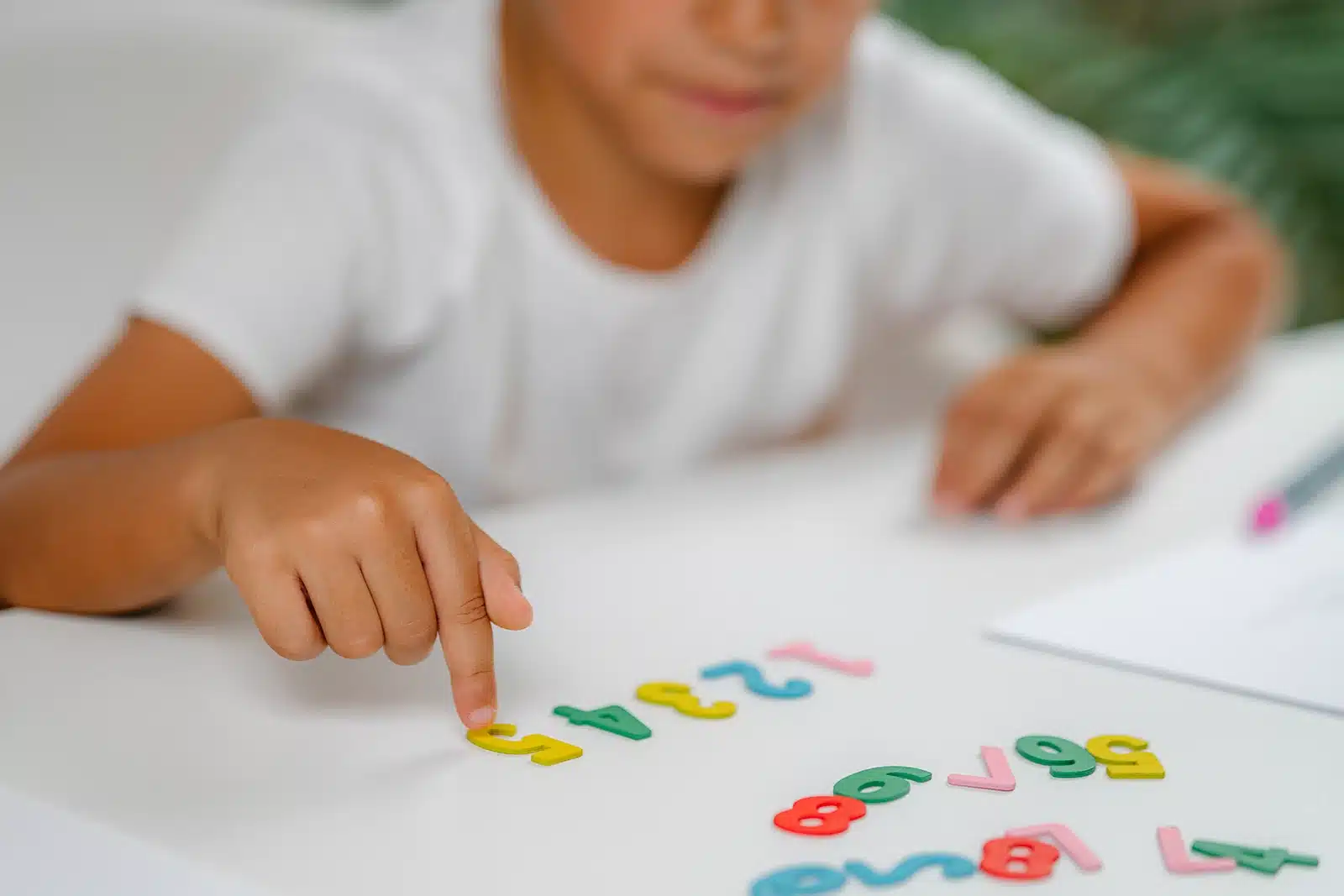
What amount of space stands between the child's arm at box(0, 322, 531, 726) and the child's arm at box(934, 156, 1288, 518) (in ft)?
0.91

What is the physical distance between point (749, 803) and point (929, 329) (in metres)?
0.61

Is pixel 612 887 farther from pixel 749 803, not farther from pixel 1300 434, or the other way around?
pixel 1300 434

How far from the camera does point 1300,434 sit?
70 centimetres

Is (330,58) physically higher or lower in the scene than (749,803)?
higher

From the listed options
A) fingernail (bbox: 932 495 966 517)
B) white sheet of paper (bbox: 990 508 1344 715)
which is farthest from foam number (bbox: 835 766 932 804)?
fingernail (bbox: 932 495 966 517)

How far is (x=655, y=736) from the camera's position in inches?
14.2

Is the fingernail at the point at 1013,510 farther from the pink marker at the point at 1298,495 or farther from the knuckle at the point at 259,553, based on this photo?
the knuckle at the point at 259,553

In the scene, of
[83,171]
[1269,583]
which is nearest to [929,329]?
[1269,583]

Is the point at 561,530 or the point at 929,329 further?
the point at 929,329

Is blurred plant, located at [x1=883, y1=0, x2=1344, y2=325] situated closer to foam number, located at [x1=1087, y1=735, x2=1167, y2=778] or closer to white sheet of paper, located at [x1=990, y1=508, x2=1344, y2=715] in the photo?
white sheet of paper, located at [x1=990, y1=508, x2=1344, y2=715]

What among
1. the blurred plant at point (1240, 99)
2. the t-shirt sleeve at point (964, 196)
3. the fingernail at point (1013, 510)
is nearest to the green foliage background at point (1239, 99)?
the blurred plant at point (1240, 99)

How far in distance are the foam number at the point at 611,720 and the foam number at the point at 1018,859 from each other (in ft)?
0.31

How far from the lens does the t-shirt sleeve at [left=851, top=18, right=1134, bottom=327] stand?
0.78 metres

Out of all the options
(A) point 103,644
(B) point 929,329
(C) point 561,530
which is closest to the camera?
(A) point 103,644
